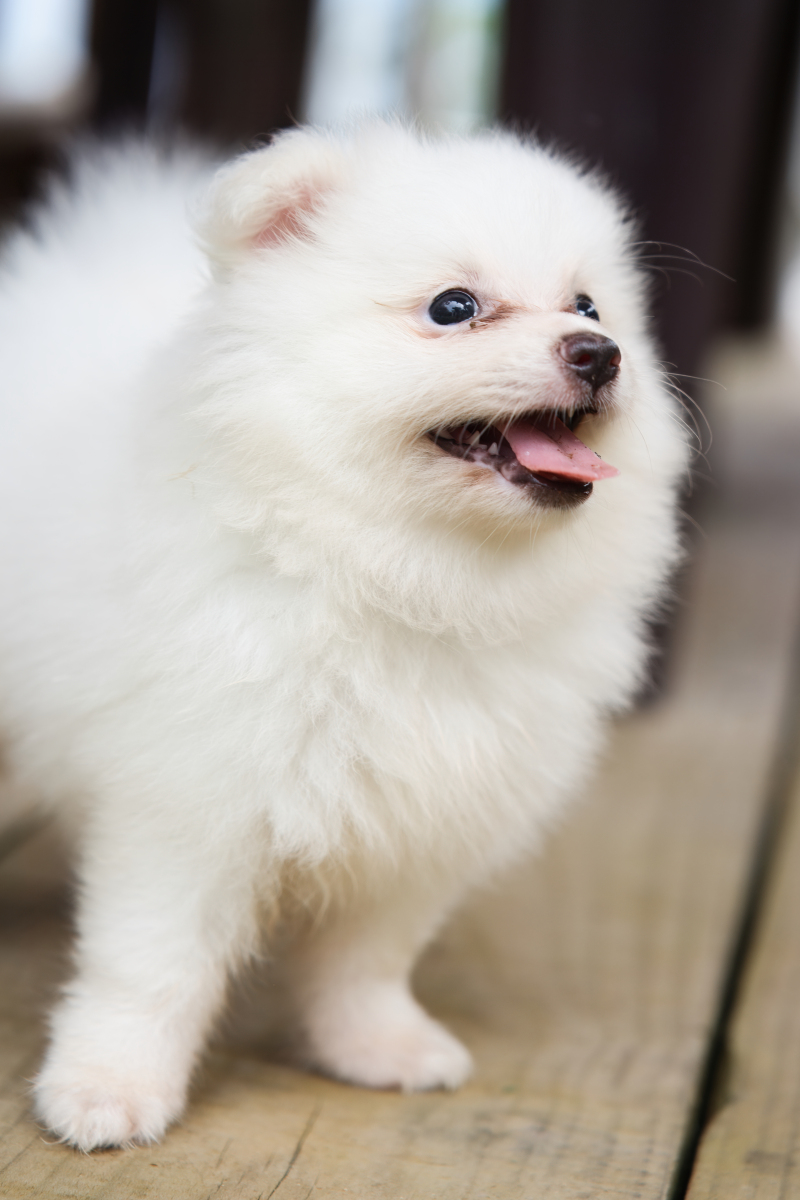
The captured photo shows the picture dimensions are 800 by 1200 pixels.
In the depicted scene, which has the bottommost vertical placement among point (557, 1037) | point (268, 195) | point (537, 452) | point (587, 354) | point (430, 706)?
point (557, 1037)

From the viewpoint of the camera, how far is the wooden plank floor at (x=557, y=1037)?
149 cm

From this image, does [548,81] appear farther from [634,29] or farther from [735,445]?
[735,445]

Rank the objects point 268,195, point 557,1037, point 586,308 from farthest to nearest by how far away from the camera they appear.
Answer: point 557,1037, point 586,308, point 268,195

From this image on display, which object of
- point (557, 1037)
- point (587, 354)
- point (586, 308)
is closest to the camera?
point (587, 354)

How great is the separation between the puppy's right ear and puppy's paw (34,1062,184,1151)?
109cm

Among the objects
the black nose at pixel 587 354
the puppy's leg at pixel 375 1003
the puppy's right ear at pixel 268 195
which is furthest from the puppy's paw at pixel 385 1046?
the puppy's right ear at pixel 268 195

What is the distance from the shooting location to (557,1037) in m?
1.94

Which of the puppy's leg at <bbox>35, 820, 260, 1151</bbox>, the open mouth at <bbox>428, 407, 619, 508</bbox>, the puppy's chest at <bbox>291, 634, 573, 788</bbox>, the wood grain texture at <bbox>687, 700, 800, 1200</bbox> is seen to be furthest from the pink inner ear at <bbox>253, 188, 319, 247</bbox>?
the wood grain texture at <bbox>687, 700, 800, 1200</bbox>

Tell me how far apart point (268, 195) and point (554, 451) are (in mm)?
505

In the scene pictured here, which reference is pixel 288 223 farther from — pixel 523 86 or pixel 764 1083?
pixel 523 86

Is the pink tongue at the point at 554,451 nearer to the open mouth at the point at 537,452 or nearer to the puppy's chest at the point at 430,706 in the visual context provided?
the open mouth at the point at 537,452

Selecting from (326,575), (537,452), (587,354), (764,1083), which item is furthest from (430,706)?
(764,1083)

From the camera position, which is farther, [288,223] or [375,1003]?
[375,1003]

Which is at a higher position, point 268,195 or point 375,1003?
point 268,195
